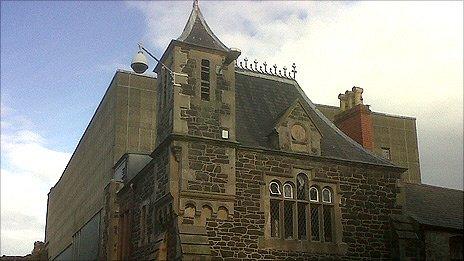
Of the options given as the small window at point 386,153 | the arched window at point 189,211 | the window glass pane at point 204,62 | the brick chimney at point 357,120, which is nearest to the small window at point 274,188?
the arched window at point 189,211

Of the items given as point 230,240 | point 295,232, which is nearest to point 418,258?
point 295,232

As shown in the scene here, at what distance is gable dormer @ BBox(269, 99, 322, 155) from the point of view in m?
20.9

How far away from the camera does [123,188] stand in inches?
995

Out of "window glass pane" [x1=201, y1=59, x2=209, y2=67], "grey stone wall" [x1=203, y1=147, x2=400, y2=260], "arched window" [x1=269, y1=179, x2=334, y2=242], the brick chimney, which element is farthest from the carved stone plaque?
the brick chimney

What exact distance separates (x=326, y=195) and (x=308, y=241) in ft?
6.36

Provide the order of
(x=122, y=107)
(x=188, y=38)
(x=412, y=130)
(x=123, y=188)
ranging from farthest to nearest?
(x=412, y=130)
(x=122, y=107)
(x=123, y=188)
(x=188, y=38)

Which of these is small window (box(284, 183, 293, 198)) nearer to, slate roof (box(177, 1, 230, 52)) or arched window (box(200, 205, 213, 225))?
arched window (box(200, 205, 213, 225))

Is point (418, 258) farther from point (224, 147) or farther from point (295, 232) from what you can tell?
point (224, 147)

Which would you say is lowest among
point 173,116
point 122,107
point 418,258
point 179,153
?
point 418,258

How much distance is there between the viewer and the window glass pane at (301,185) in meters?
20.7

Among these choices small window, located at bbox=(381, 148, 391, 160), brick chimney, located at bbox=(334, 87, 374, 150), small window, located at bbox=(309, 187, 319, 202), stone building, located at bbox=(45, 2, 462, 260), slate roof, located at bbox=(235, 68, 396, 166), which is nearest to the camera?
stone building, located at bbox=(45, 2, 462, 260)

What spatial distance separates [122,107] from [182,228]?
65.3 ft

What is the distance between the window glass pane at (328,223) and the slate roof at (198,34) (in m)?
6.82

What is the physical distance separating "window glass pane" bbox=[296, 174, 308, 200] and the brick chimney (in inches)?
251
